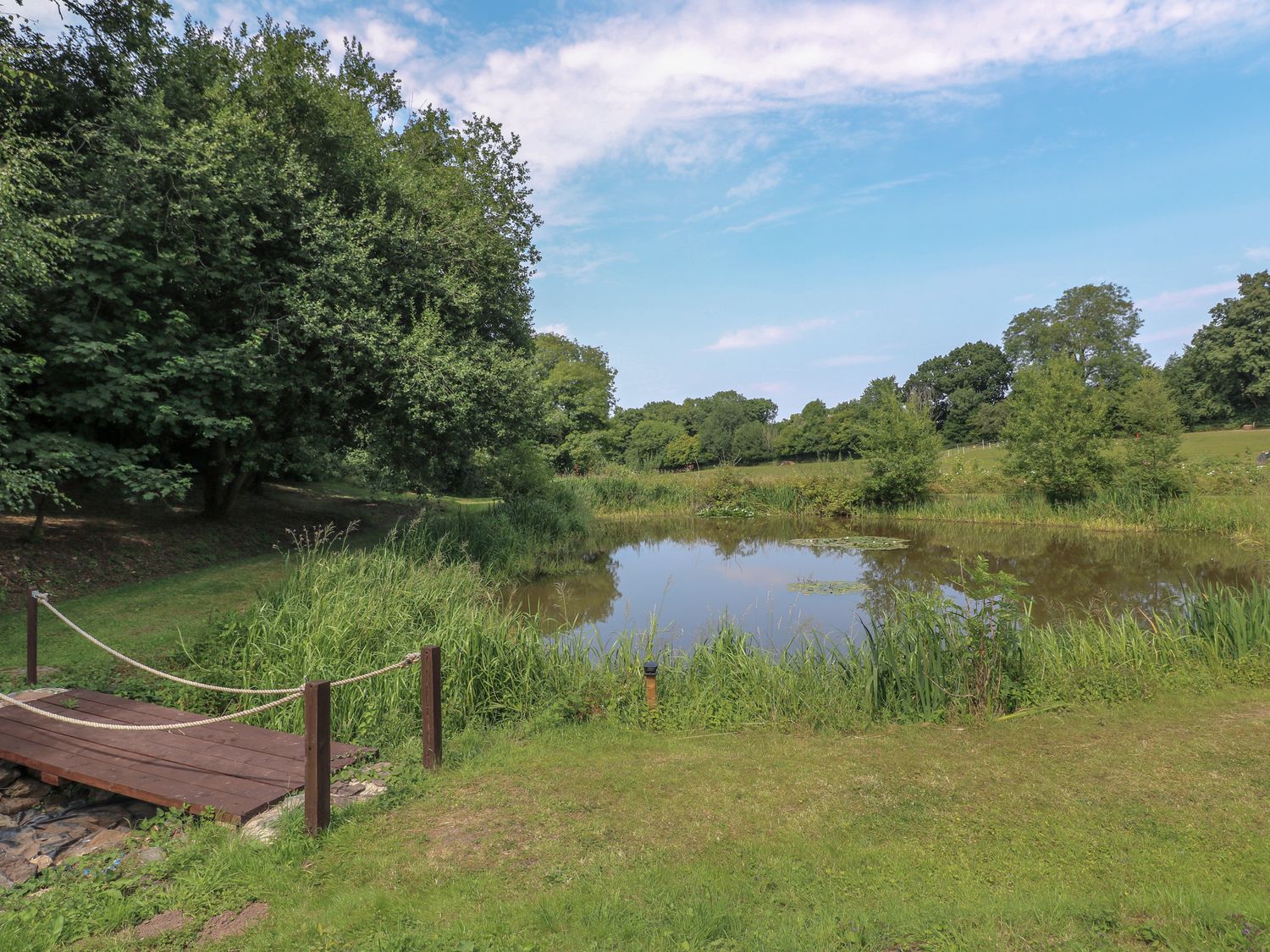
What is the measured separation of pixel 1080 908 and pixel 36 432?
45.5 ft

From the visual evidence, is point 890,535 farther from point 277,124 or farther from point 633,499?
point 277,124

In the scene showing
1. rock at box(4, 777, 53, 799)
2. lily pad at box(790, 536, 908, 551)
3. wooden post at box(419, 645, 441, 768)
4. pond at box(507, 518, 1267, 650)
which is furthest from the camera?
lily pad at box(790, 536, 908, 551)

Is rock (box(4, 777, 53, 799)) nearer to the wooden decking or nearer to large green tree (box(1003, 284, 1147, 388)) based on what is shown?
the wooden decking

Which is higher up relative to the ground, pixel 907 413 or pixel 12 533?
pixel 907 413

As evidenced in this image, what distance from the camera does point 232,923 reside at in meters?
3.45

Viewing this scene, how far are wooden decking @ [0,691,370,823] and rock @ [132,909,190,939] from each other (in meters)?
0.84

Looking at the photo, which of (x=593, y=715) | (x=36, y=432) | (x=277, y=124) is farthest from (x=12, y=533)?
(x=593, y=715)

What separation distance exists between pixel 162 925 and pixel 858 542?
20560 mm

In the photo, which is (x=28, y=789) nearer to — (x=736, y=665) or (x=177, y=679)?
(x=177, y=679)

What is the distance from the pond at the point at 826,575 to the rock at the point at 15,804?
522 centimetres

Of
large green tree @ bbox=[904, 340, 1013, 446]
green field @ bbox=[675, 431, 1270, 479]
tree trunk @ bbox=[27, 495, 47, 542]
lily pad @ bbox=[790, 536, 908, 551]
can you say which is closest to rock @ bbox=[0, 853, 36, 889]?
tree trunk @ bbox=[27, 495, 47, 542]

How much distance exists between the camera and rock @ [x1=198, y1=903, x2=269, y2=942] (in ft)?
11.0

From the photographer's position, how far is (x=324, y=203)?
12977 mm

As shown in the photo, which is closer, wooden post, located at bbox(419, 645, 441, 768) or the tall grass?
wooden post, located at bbox(419, 645, 441, 768)
